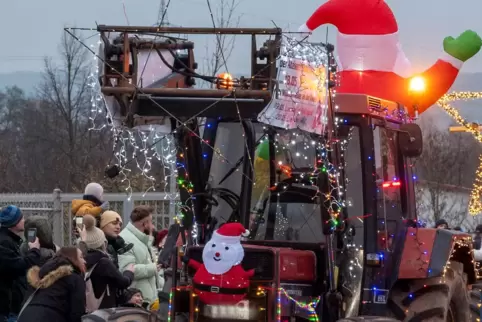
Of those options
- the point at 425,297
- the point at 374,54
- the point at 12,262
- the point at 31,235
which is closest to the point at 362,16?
the point at 374,54

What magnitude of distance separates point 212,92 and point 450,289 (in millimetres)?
2917

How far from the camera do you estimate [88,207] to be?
8414 millimetres

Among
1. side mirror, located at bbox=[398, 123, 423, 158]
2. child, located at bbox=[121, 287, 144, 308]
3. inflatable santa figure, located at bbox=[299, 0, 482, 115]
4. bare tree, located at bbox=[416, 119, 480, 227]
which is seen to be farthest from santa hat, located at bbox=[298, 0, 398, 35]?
bare tree, located at bbox=[416, 119, 480, 227]

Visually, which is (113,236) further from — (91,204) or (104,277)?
(104,277)

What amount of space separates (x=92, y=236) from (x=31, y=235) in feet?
3.15

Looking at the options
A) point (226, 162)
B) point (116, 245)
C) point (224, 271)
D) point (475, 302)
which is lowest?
point (475, 302)

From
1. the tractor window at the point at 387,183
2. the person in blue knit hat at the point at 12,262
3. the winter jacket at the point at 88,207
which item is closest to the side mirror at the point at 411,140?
the tractor window at the point at 387,183

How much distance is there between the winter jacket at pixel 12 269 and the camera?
289 inches

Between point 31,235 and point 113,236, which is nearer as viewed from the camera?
point 31,235

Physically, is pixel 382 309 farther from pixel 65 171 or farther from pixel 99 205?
pixel 65 171

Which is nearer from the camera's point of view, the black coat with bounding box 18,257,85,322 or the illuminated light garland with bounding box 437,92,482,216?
the black coat with bounding box 18,257,85,322

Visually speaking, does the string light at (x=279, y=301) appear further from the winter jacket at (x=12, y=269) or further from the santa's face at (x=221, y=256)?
the winter jacket at (x=12, y=269)

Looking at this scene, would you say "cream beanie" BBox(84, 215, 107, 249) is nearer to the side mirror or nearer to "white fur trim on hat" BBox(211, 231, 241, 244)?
"white fur trim on hat" BBox(211, 231, 241, 244)

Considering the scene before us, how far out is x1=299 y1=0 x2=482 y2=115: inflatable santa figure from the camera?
27.0ft
